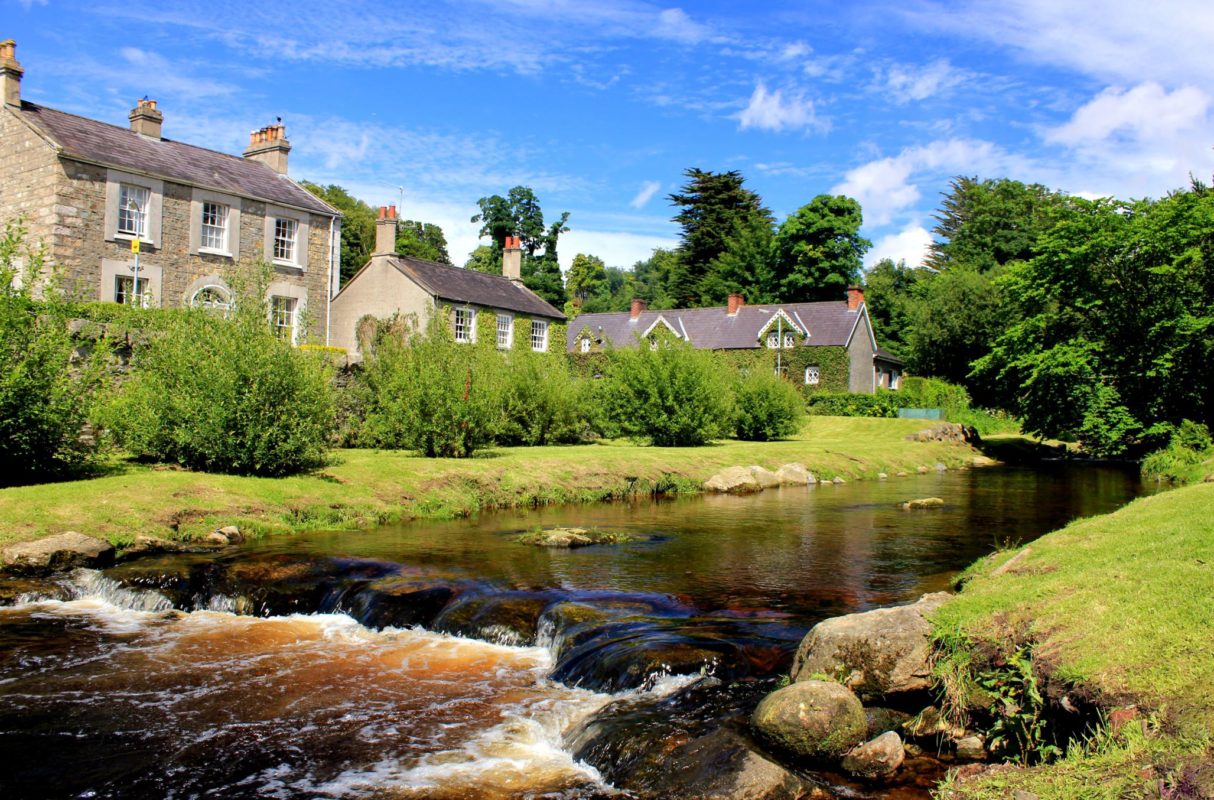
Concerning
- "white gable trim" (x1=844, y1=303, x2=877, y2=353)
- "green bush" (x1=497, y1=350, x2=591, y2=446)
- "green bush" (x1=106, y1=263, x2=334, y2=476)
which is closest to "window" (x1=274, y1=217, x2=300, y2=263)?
"green bush" (x1=497, y1=350, x2=591, y2=446)

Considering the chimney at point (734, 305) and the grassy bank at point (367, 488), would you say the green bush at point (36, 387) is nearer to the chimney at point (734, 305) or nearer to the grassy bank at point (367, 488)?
the grassy bank at point (367, 488)

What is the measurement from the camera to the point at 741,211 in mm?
89438

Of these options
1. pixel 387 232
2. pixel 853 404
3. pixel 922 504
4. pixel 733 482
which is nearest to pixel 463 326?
pixel 387 232

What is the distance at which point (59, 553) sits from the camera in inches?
578

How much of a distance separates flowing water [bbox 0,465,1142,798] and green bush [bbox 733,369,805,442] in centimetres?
2356

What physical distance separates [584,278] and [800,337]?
66.3m

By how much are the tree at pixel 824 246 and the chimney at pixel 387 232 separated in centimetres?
4024

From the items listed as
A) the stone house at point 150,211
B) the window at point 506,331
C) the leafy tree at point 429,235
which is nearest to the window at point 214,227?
the stone house at point 150,211

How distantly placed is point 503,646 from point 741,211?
82.3 m

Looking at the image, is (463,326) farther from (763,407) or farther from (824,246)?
(824,246)

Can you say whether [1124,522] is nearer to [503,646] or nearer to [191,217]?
[503,646]

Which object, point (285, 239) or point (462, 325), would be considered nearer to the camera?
point (285, 239)

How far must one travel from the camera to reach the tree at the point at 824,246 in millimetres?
74500

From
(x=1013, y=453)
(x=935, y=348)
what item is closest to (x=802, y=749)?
(x=1013, y=453)
